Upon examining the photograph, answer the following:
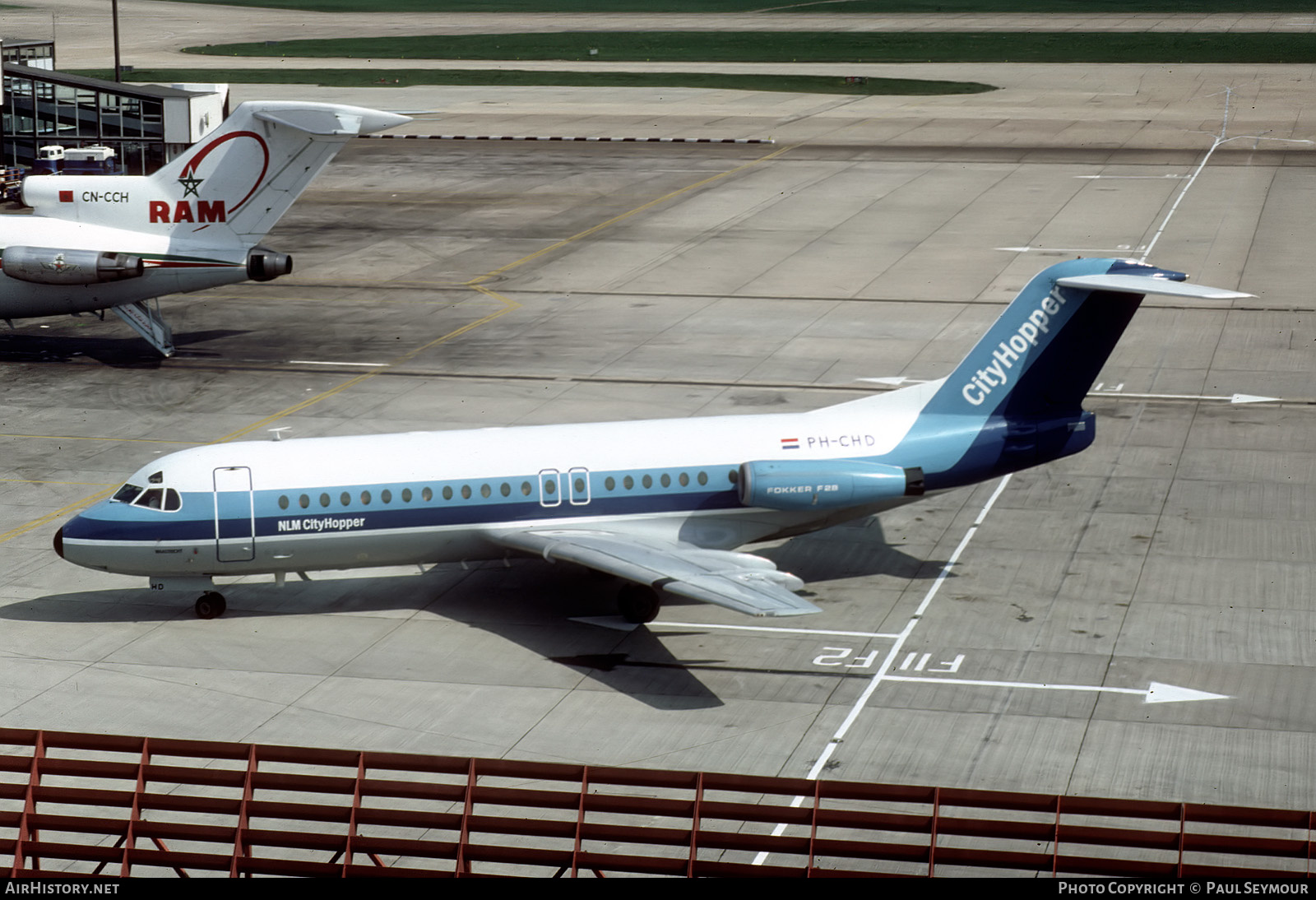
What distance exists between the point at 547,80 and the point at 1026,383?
8913 centimetres

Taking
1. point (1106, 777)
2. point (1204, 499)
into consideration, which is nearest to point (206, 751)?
point (1106, 777)

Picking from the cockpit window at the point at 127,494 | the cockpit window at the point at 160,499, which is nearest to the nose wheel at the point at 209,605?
the cockpit window at the point at 160,499

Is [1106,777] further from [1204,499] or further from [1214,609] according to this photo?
[1204,499]

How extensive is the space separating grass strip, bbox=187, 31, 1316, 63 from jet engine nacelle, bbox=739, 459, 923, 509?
9803cm

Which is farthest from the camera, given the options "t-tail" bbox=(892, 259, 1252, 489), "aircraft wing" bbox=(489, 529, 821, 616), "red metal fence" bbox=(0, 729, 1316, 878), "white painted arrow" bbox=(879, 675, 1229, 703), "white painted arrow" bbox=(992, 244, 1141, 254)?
"white painted arrow" bbox=(992, 244, 1141, 254)

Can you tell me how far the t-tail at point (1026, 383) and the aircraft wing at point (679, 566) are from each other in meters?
4.13

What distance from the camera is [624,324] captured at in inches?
1905

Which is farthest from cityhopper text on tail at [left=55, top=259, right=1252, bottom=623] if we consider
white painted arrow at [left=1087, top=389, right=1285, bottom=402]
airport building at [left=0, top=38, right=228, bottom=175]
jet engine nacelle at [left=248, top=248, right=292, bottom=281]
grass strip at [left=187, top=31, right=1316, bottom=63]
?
grass strip at [left=187, top=31, right=1316, bottom=63]

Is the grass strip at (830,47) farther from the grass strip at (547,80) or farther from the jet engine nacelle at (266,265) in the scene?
the jet engine nacelle at (266,265)

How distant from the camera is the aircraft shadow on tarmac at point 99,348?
→ 4525 centimetres

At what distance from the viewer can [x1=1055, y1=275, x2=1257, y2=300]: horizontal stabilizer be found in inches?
1003

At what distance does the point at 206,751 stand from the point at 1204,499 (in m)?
22.6

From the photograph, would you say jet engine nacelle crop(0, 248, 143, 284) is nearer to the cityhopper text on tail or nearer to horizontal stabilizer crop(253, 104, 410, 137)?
horizontal stabilizer crop(253, 104, 410, 137)

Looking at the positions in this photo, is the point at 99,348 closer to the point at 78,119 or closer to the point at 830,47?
the point at 78,119
